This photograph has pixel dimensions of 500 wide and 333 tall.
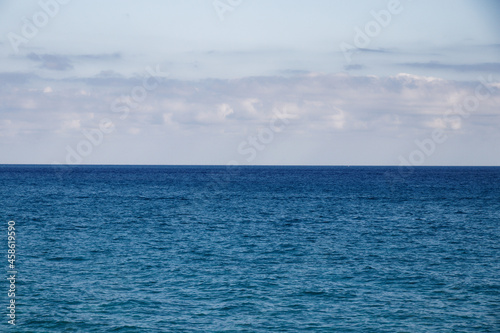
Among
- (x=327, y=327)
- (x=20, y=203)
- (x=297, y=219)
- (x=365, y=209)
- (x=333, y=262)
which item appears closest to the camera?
(x=327, y=327)

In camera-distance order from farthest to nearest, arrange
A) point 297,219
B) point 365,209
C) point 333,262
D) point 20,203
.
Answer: point 20,203, point 365,209, point 297,219, point 333,262

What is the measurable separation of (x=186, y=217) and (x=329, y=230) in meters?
20.3

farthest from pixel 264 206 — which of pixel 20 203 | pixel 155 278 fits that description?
pixel 155 278

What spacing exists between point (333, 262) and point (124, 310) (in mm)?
17256

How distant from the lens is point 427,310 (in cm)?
2764

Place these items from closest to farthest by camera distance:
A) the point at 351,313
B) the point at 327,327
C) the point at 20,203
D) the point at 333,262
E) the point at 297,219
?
the point at 327,327
the point at 351,313
the point at 333,262
the point at 297,219
the point at 20,203

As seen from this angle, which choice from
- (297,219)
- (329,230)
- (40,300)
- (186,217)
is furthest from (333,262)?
(186,217)

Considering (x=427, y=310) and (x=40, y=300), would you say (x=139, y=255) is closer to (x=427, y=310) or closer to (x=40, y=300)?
(x=40, y=300)

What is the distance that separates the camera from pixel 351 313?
27.2 m

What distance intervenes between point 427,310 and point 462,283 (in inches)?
253

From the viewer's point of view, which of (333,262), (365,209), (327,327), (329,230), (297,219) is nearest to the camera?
(327,327)

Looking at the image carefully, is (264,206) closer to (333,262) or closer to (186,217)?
(186,217)

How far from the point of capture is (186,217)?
220ft

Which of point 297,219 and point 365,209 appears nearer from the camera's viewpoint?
point 297,219
